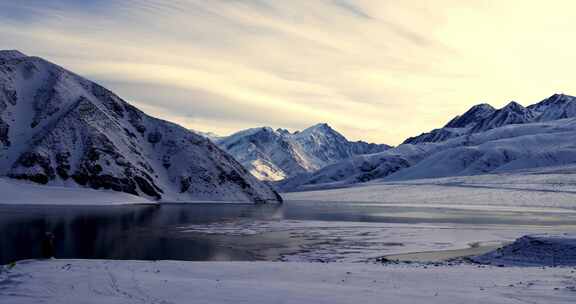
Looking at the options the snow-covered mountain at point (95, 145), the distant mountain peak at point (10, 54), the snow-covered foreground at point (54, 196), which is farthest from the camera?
the distant mountain peak at point (10, 54)

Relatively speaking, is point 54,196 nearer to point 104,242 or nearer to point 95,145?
point 95,145

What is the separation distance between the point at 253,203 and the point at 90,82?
78.2 meters

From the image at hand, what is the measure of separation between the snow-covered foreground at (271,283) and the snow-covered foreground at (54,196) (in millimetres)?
93270

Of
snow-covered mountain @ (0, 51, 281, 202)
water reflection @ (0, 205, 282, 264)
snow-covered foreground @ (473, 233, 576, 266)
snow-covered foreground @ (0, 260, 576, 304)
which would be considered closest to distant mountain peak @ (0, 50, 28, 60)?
snow-covered mountain @ (0, 51, 281, 202)

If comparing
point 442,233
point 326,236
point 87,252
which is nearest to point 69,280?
point 87,252

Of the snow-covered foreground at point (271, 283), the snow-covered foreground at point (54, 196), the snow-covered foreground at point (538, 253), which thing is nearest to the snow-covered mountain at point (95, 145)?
the snow-covered foreground at point (54, 196)

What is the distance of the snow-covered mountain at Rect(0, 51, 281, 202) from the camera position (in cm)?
14500

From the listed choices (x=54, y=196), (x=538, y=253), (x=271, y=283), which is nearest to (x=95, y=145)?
(x=54, y=196)

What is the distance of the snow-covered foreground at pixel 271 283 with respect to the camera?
23.1 metres

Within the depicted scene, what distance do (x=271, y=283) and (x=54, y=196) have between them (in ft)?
374

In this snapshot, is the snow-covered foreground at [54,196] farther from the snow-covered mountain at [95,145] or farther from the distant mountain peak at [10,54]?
the distant mountain peak at [10,54]

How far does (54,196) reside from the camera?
126875 mm

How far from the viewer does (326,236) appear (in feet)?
208

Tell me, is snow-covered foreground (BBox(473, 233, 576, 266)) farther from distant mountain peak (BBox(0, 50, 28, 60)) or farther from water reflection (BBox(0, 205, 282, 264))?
distant mountain peak (BBox(0, 50, 28, 60))
